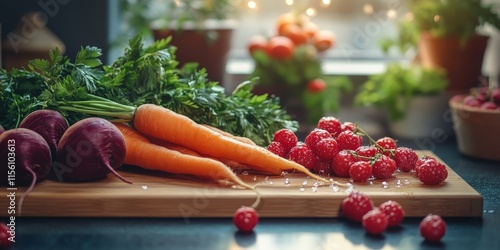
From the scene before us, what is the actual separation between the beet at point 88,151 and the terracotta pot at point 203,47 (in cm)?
145

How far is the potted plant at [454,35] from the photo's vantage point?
9.16ft

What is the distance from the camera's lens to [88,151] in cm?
159

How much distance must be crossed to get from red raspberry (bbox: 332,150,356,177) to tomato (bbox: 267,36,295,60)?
4.31ft

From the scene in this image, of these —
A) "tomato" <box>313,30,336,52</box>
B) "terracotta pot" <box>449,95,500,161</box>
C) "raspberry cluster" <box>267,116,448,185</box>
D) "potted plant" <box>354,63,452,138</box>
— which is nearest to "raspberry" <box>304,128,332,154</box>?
"raspberry cluster" <box>267,116,448,185</box>

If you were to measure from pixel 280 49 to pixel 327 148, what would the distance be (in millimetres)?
1313

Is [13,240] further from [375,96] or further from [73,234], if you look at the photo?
[375,96]

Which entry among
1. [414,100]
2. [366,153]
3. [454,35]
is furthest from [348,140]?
[454,35]

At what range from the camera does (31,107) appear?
177 centimetres

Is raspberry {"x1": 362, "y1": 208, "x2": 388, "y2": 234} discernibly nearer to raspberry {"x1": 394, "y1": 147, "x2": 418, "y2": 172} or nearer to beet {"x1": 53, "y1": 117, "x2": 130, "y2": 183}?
raspberry {"x1": 394, "y1": 147, "x2": 418, "y2": 172}

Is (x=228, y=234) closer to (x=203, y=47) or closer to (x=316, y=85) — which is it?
(x=316, y=85)

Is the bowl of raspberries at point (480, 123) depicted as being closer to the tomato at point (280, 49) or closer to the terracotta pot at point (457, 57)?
the terracotta pot at point (457, 57)

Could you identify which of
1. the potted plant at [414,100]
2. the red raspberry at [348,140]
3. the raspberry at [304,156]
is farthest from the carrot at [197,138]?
the potted plant at [414,100]

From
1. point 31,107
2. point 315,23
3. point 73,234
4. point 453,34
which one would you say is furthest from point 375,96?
point 73,234

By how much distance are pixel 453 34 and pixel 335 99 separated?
19.3 inches
